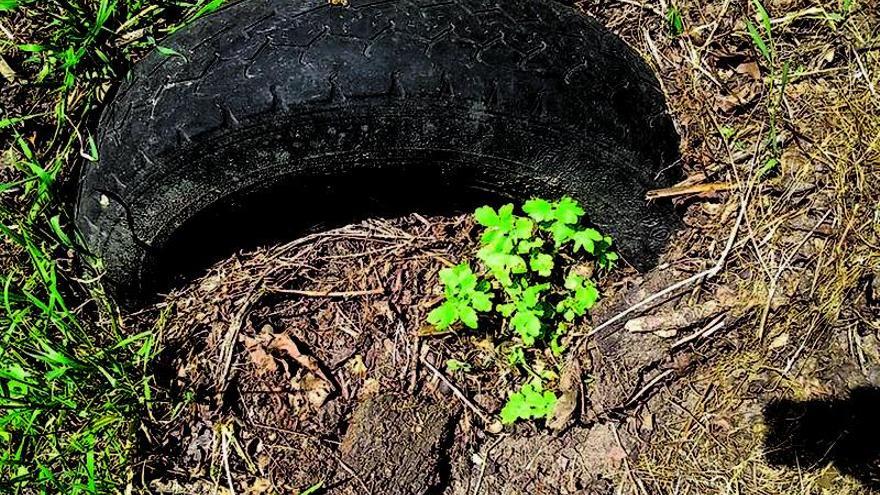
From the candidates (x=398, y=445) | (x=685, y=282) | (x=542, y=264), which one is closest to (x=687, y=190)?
(x=685, y=282)

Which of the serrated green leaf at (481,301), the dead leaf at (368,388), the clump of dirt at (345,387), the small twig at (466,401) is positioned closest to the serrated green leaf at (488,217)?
the serrated green leaf at (481,301)

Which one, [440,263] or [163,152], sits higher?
[163,152]

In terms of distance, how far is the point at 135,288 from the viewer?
282 centimetres

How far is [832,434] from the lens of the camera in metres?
2.53

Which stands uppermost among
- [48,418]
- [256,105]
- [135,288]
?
[256,105]

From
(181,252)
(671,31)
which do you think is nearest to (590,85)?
(671,31)

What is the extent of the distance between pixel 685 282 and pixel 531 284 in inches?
19.1

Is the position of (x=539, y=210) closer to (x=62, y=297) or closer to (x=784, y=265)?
(x=784, y=265)

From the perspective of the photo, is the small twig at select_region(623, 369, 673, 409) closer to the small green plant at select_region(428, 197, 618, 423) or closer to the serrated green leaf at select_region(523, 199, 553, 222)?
the small green plant at select_region(428, 197, 618, 423)

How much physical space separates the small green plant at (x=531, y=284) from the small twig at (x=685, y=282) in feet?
0.33

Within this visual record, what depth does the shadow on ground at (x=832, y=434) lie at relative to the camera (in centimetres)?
251

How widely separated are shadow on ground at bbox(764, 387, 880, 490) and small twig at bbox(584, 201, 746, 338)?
1.48 ft

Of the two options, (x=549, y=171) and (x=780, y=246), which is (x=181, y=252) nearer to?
(x=549, y=171)

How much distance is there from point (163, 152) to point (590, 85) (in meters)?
1.27
